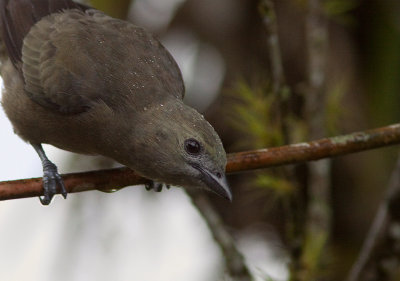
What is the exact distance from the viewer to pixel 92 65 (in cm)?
378

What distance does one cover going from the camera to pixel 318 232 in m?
3.73

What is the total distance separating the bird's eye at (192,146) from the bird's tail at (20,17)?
1361 millimetres

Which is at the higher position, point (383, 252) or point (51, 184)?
point (51, 184)

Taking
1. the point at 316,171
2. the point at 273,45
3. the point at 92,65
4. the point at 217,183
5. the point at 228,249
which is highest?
the point at 273,45

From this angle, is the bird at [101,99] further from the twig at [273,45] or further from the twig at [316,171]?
the twig at [316,171]

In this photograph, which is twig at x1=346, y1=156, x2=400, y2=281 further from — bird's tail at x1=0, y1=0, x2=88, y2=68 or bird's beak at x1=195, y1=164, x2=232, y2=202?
bird's tail at x1=0, y1=0, x2=88, y2=68

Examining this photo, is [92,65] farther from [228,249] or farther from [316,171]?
[316,171]

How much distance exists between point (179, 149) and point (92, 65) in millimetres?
696

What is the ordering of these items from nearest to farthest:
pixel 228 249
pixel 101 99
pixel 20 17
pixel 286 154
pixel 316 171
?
pixel 286 154
pixel 228 249
pixel 101 99
pixel 316 171
pixel 20 17

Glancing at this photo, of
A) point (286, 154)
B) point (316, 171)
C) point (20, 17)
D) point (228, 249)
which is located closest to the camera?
point (286, 154)

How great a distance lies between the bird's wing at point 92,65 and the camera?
3727mm

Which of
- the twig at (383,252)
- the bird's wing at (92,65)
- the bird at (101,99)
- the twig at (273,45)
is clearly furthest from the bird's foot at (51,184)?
the twig at (383,252)

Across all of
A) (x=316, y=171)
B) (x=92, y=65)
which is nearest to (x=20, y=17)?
(x=92, y=65)

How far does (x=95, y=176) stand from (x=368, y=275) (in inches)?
54.6
